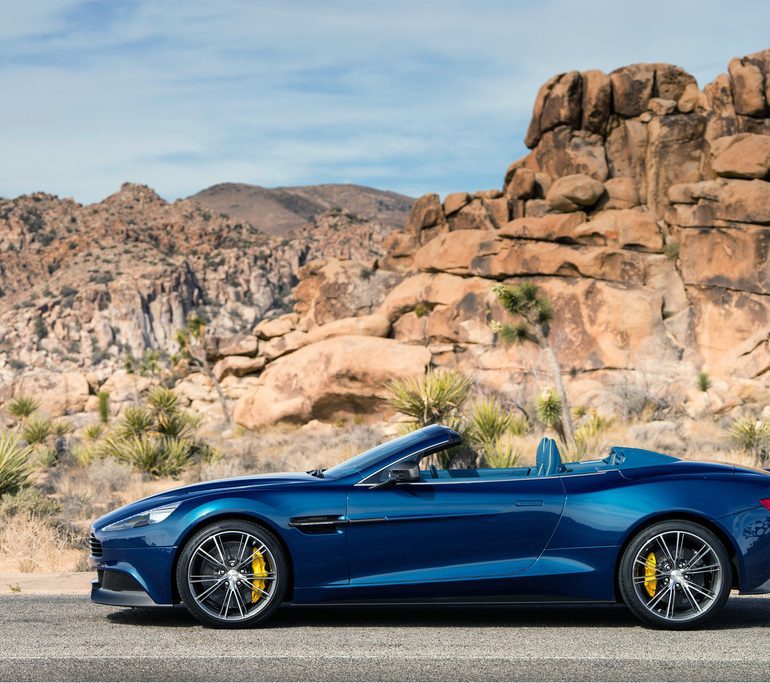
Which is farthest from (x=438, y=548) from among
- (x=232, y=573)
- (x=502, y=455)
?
(x=502, y=455)

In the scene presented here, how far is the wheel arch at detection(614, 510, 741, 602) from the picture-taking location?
641cm

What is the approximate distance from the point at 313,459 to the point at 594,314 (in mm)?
17130

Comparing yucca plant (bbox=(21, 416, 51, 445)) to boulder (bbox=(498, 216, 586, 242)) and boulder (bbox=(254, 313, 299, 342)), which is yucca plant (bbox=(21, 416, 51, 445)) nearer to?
boulder (bbox=(254, 313, 299, 342))

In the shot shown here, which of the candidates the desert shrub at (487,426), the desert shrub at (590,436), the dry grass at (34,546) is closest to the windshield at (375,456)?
the dry grass at (34,546)

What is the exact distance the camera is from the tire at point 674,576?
251 inches

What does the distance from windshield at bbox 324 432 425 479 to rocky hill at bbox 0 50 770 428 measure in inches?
999

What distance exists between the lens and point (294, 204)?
184375 mm

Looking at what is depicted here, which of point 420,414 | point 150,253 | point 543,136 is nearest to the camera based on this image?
point 420,414

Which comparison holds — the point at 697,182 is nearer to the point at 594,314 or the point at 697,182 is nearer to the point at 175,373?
the point at 594,314

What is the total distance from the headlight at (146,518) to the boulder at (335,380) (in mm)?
25275

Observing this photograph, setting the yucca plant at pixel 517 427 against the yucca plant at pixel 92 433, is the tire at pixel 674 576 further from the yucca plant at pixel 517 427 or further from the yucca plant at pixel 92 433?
the yucca plant at pixel 92 433

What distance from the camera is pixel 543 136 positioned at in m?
44.7

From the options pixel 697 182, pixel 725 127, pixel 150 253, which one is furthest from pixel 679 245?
pixel 150 253

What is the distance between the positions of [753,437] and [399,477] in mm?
17727
